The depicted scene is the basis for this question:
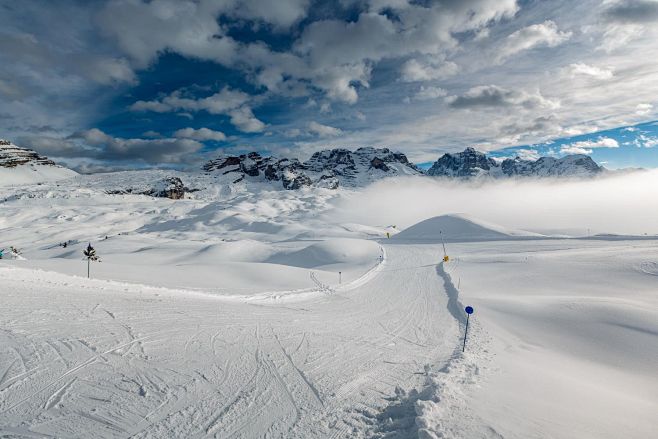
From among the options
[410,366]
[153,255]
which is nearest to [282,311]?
[410,366]

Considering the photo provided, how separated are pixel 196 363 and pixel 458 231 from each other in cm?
6169

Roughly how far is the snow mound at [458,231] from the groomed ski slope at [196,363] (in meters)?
46.2

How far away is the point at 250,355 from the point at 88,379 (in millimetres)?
4150

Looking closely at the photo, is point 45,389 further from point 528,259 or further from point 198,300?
point 528,259

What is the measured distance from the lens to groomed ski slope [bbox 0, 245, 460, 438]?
7020mm

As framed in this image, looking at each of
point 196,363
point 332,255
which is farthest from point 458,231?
point 196,363

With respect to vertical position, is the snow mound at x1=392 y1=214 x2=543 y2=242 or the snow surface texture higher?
the snow mound at x1=392 y1=214 x2=543 y2=242

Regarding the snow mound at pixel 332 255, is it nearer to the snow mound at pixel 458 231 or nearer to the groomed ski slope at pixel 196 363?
the snow mound at pixel 458 231

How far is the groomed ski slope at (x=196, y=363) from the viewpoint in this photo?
23.0 feet

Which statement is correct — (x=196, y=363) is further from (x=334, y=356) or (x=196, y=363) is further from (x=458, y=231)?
(x=458, y=231)

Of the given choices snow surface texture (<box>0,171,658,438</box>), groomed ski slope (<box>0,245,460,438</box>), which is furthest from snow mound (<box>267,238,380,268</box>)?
groomed ski slope (<box>0,245,460,438</box>)

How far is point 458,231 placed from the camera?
64.4m

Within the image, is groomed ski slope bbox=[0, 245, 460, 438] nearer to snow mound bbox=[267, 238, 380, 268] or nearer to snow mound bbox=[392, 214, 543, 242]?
snow mound bbox=[267, 238, 380, 268]

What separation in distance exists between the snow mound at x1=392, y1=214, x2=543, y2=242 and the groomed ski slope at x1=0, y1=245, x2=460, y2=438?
46.2 metres
